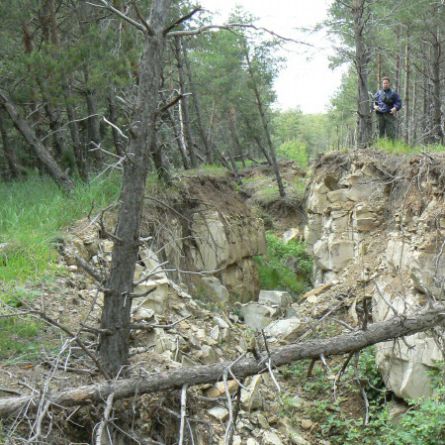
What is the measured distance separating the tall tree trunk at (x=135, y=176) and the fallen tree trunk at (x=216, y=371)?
48 cm

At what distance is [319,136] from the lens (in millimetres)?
68750

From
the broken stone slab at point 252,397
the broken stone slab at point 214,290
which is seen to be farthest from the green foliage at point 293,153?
the broken stone slab at point 252,397

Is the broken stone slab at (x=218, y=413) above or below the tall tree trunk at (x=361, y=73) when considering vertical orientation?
below

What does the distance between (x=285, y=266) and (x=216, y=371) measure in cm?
1065

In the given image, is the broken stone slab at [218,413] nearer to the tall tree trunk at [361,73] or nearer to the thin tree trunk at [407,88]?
the tall tree trunk at [361,73]

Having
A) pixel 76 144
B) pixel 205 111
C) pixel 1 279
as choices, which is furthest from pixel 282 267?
pixel 205 111

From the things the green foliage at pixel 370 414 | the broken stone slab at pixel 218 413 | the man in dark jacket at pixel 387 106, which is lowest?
the green foliage at pixel 370 414

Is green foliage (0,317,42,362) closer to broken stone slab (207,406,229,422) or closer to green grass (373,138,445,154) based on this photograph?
broken stone slab (207,406,229,422)

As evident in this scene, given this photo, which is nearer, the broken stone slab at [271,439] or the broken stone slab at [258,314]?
the broken stone slab at [271,439]

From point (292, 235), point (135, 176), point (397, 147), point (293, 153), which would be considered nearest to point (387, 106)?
point (397, 147)

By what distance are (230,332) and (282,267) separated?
6.50 meters

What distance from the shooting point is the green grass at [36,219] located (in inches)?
244

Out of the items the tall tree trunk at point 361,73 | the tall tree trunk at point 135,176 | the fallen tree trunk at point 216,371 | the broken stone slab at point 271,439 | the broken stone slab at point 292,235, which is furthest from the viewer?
the broken stone slab at point 292,235

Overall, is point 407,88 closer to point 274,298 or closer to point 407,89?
point 407,89
